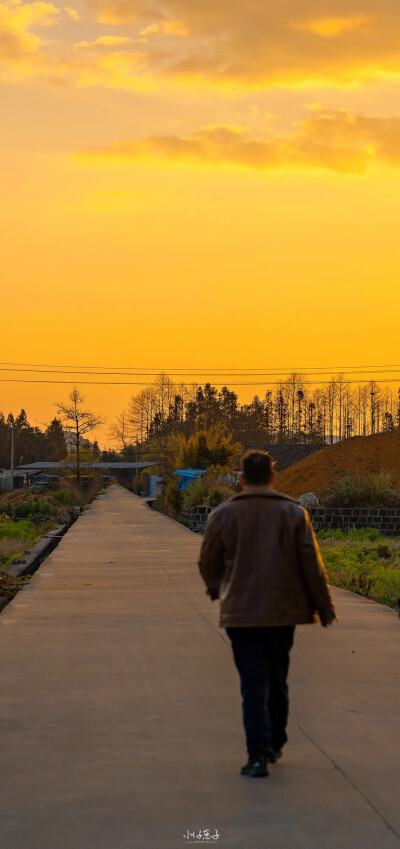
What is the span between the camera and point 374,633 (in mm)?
12344

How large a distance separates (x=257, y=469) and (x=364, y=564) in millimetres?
15845

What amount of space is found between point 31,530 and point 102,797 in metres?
31.8

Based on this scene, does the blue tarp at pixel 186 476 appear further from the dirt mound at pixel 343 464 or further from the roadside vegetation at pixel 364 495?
the roadside vegetation at pixel 364 495

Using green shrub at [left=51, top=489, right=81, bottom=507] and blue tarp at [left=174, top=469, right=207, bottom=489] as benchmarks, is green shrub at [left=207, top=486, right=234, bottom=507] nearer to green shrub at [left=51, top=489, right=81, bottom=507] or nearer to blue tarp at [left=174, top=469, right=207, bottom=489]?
blue tarp at [left=174, top=469, right=207, bottom=489]

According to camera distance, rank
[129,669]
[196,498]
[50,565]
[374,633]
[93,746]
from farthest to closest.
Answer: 1. [196,498]
2. [50,565]
3. [374,633]
4. [129,669]
5. [93,746]

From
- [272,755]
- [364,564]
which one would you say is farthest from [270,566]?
[364,564]

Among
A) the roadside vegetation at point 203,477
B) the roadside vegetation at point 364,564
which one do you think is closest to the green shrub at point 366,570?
the roadside vegetation at point 364,564

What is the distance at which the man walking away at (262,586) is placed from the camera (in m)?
6.41

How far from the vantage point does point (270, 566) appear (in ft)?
21.1

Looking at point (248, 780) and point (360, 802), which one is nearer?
point (360, 802)

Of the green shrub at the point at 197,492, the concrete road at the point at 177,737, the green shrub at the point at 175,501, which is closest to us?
the concrete road at the point at 177,737

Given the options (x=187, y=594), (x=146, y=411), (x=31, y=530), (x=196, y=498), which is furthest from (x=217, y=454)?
(x=146, y=411)

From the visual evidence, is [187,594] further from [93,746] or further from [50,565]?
[93,746]

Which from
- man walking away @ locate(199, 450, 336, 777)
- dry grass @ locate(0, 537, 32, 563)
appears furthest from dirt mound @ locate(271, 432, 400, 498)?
man walking away @ locate(199, 450, 336, 777)
